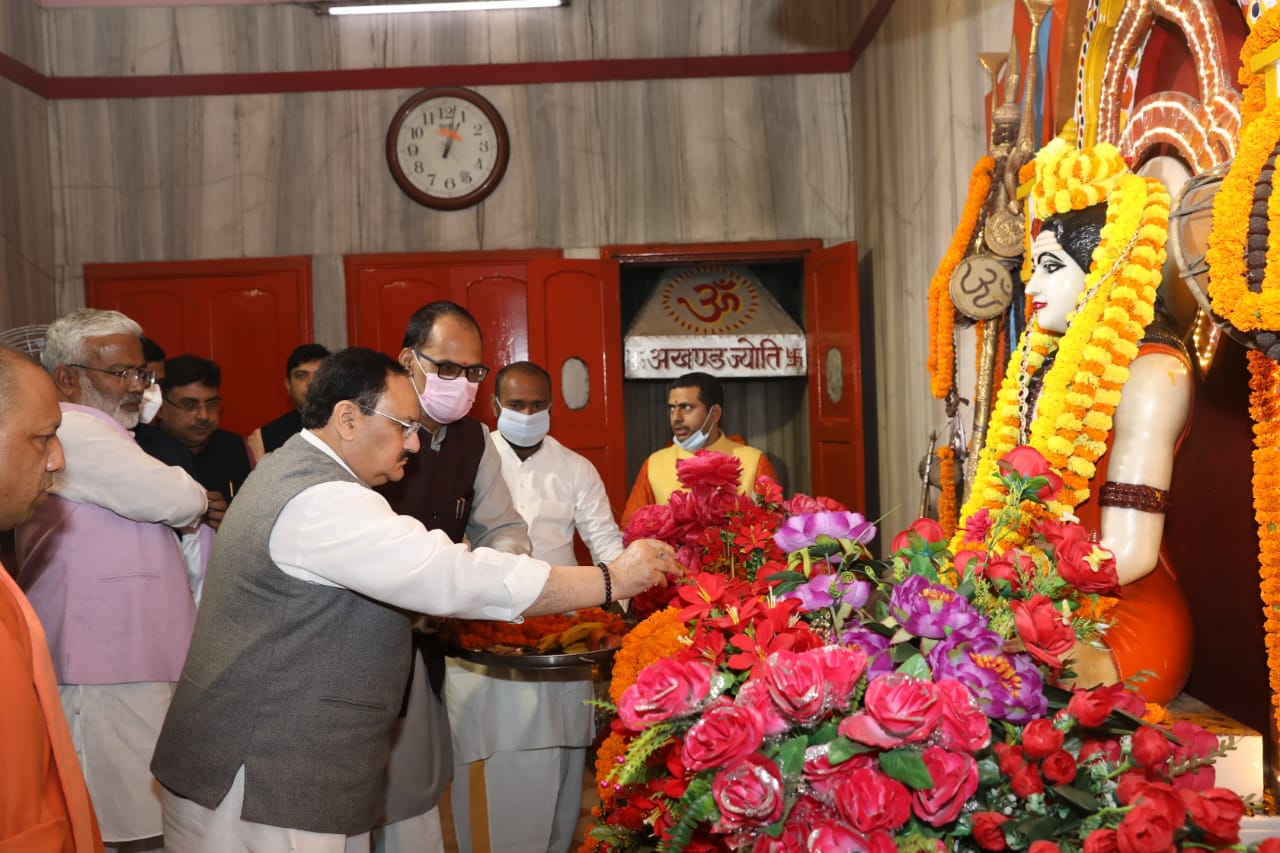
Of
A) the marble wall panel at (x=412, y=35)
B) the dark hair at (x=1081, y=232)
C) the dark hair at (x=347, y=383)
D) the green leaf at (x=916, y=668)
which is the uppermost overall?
the marble wall panel at (x=412, y=35)

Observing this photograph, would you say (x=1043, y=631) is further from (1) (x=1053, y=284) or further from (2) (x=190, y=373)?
(2) (x=190, y=373)

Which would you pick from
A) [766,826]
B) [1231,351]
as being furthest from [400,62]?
[766,826]

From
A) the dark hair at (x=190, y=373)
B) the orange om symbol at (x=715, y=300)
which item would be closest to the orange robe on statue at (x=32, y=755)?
the dark hair at (x=190, y=373)

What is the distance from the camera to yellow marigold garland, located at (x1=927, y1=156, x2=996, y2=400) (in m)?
3.57

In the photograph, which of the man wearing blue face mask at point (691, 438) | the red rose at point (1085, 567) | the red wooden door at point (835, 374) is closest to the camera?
A: the red rose at point (1085, 567)

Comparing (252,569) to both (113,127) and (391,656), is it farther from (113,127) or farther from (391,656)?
(113,127)

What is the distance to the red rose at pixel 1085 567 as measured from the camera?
1250 mm

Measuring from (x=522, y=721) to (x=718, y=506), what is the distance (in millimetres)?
1383

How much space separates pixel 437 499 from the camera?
10.2 ft

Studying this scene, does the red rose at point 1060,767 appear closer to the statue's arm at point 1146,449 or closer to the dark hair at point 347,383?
the statue's arm at point 1146,449

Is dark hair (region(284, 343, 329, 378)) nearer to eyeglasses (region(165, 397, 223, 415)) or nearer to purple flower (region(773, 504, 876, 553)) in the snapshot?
eyeglasses (region(165, 397, 223, 415))

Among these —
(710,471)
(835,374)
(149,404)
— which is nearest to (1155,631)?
(710,471)

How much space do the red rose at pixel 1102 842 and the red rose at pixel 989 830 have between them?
0.09 metres

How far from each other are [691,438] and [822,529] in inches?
151
